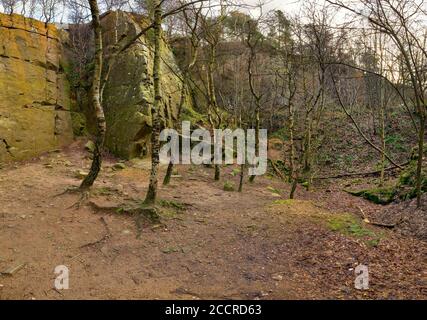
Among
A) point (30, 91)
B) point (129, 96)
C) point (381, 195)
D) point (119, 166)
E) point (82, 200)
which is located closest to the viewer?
point (82, 200)

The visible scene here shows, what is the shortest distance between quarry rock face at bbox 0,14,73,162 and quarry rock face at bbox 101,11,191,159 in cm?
195

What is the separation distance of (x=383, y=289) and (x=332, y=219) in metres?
3.23

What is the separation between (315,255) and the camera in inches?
267

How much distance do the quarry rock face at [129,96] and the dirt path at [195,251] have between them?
477cm

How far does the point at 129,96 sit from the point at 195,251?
400 inches

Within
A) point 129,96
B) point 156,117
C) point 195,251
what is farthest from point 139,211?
point 129,96

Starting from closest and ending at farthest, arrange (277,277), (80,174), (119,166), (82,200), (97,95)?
(277,277) < (82,200) < (97,95) < (80,174) < (119,166)

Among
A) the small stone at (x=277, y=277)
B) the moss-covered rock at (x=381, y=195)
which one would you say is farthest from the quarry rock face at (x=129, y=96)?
the small stone at (x=277, y=277)

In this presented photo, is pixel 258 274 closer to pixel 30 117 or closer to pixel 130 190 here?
pixel 130 190

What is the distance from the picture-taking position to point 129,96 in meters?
15.6

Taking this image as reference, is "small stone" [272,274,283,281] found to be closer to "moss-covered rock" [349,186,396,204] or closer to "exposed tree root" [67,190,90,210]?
"exposed tree root" [67,190,90,210]

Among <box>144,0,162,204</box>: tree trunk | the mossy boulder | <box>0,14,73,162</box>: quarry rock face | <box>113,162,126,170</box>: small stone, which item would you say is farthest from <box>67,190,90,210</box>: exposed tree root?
the mossy boulder

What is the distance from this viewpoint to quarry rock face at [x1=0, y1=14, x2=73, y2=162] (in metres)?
13.1

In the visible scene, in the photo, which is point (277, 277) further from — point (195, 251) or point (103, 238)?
point (103, 238)
